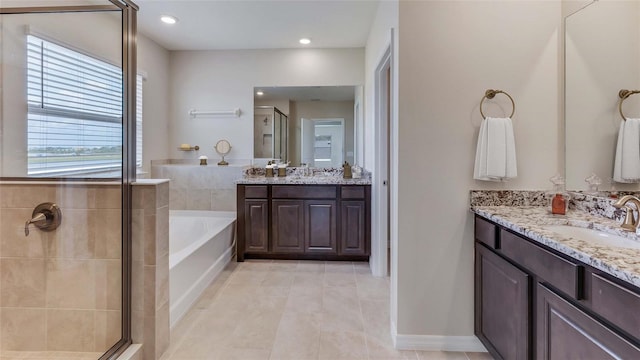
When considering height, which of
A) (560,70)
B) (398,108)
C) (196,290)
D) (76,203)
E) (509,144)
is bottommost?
(196,290)

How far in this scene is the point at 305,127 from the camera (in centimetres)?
412

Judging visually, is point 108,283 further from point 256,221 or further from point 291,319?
point 256,221

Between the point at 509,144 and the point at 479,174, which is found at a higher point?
the point at 509,144

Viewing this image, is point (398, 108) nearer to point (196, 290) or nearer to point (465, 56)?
point (465, 56)

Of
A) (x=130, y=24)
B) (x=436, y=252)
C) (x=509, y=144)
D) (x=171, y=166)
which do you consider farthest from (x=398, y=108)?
(x=171, y=166)

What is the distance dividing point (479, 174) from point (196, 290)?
2.28 meters

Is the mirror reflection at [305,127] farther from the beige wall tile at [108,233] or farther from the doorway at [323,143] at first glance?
the beige wall tile at [108,233]

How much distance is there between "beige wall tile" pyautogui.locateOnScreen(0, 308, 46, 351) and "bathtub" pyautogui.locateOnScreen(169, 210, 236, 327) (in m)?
0.68

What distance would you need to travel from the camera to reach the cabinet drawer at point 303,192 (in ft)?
11.4

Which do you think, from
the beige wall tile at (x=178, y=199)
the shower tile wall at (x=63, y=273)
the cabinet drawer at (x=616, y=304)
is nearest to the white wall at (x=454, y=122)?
the cabinet drawer at (x=616, y=304)

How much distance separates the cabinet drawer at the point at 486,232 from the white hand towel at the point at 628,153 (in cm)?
63

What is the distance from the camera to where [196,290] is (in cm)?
266

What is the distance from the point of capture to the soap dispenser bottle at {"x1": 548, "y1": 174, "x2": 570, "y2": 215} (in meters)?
1.66

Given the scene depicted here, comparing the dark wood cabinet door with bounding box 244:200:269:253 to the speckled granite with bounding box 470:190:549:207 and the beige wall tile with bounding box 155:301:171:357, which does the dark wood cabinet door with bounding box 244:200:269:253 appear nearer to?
the beige wall tile with bounding box 155:301:171:357
